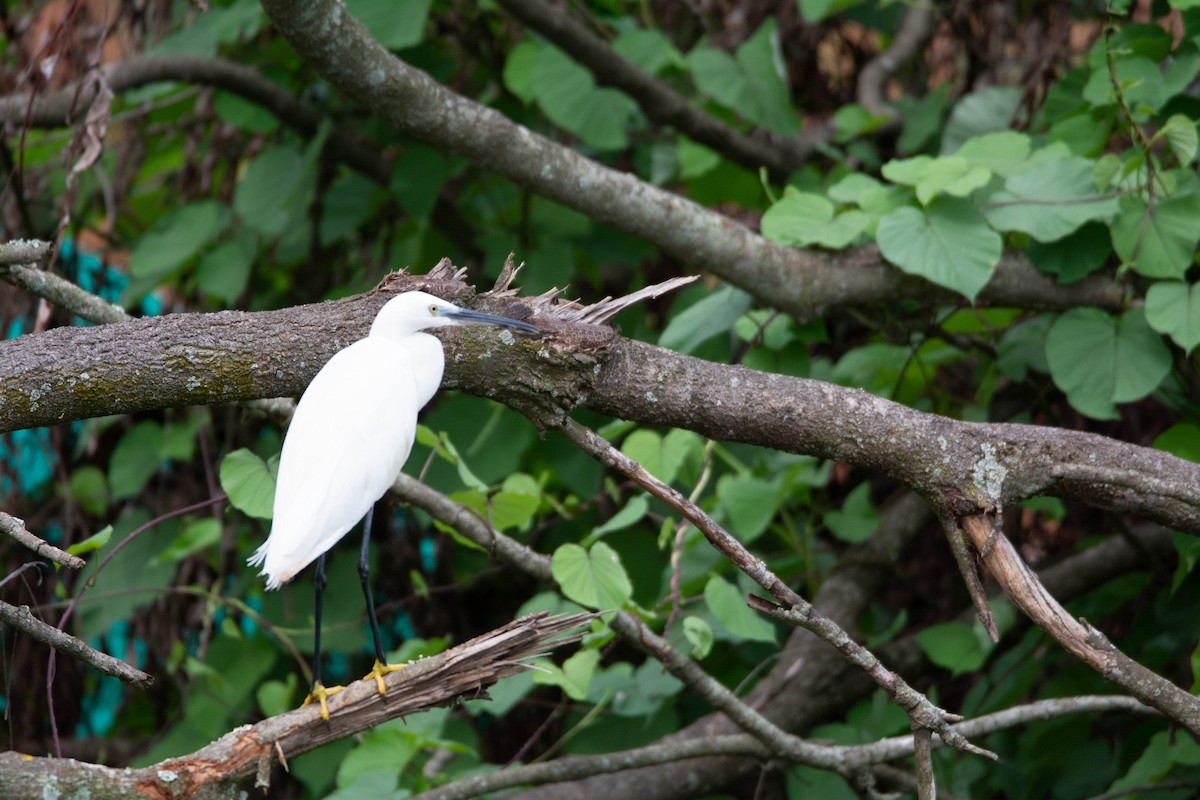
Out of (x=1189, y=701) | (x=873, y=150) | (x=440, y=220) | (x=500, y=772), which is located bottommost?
(x=1189, y=701)

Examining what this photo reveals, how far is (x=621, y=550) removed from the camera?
270 cm

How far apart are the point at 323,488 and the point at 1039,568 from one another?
1958mm

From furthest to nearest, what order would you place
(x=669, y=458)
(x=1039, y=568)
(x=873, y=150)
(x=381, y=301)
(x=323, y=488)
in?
(x=873, y=150) → (x=1039, y=568) → (x=669, y=458) → (x=381, y=301) → (x=323, y=488)

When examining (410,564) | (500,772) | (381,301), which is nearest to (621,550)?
(410,564)

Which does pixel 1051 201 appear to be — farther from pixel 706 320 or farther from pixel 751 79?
pixel 751 79

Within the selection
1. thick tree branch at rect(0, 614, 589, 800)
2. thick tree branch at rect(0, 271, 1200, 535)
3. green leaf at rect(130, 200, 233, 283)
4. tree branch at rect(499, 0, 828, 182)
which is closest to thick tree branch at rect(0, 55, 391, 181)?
green leaf at rect(130, 200, 233, 283)

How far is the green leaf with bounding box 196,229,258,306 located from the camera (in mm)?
2619

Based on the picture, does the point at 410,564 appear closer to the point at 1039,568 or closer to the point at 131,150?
the point at 131,150

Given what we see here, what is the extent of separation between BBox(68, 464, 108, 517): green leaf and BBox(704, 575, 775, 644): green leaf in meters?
1.80

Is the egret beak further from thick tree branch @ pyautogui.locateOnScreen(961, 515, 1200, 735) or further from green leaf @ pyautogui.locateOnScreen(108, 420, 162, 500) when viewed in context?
green leaf @ pyautogui.locateOnScreen(108, 420, 162, 500)

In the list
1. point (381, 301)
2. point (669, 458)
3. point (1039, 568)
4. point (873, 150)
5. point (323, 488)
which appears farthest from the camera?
point (873, 150)

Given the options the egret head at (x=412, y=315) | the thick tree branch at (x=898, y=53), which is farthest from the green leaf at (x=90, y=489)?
the thick tree branch at (x=898, y=53)

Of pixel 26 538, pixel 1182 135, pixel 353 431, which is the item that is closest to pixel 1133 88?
pixel 1182 135

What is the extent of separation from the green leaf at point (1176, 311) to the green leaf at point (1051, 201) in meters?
0.15
